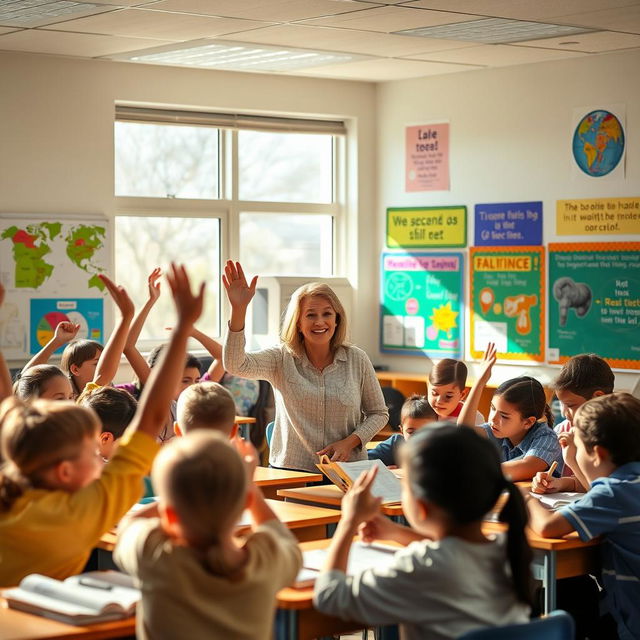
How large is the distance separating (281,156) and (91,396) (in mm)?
4339

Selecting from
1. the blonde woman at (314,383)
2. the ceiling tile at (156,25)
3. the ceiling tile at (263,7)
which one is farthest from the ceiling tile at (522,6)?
the blonde woman at (314,383)

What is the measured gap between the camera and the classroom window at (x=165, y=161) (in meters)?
7.37

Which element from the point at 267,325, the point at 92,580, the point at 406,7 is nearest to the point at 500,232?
the point at 267,325

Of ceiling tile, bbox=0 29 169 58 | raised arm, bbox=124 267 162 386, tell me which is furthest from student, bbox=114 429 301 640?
ceiling tile, bbox=0 29 169 58

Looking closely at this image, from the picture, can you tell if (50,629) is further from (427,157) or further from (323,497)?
(427,157)

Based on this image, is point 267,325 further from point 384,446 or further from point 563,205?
point 384,446

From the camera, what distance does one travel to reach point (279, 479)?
4.43 meters

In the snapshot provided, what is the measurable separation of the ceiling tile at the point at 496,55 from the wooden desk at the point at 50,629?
15.7 ft

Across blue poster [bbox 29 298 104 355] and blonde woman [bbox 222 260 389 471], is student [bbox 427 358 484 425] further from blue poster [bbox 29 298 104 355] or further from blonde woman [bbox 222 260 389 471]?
blue poster [bbox 29 298 104 355]

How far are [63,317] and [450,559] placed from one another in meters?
4.94

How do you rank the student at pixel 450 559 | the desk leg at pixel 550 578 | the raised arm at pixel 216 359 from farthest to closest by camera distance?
the raised arm at pixel 216 359 < the desk leg at pixel 550 578 < the student at pixel 450 559

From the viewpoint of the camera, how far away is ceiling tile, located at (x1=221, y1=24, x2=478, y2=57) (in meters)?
6.05

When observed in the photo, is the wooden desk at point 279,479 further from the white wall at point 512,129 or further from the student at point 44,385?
the white wall at point 512,129

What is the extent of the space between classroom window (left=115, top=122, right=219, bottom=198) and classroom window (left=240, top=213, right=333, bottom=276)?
0.41 m
